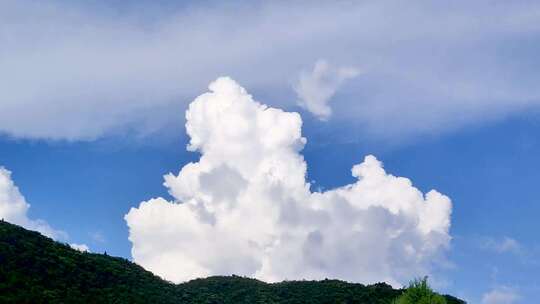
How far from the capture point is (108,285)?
7988 centimetres

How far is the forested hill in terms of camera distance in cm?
6881

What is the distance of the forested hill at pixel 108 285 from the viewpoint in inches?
2709

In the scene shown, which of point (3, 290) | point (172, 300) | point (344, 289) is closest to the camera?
point (3, 290)

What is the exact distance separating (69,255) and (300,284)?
36.8m

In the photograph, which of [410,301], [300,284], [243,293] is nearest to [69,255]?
[243,293]

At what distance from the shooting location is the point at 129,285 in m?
83.2

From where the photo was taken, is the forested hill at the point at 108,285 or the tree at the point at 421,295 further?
the forested hill at the point at 108,285

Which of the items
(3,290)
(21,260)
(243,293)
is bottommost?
(3,290)

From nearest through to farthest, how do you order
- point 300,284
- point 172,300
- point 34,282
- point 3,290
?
1. point 3,290
2. point 34,282
3. point 172,300
4. point 300,284

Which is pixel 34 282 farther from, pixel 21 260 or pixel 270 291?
pixel 270 291

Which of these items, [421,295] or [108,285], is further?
[108,285]

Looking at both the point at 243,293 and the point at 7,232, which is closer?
the point at 7,232

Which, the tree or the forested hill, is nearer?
the tree

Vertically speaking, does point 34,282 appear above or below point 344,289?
below
